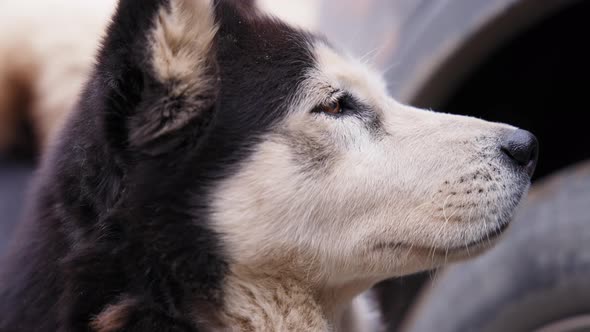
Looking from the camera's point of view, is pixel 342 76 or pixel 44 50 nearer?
pixel 342 76

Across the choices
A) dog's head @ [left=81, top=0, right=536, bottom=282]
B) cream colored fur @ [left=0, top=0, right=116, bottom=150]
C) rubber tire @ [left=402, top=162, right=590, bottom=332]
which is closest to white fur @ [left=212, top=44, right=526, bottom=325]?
dog's head @ [left=81, top=0, right=536, bottom=282]

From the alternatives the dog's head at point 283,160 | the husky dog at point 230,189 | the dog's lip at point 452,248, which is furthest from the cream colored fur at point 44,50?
the dog's lip at point 452,248

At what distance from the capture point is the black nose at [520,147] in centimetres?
239

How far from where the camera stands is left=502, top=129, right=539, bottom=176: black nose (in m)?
2.39

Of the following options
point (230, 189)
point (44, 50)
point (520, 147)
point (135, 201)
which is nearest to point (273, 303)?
point (230, 189)

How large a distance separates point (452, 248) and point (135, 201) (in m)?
0.88

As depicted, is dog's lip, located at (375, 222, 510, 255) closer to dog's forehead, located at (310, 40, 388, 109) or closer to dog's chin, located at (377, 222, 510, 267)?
dog's chin, located at (377, 222, 510, 267)

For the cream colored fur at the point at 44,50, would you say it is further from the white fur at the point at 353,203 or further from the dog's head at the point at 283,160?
the white fur at the point at 353,203

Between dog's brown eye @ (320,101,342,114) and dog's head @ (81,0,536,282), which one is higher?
dog's brown eye @ (320,101,342,114)

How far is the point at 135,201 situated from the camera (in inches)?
87.4

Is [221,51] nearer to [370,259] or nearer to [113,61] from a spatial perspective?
[113,61]

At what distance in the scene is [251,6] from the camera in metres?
2.64

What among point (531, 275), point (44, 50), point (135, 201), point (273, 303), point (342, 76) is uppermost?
point (44, 50)

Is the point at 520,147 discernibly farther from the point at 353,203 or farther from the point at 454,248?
the point at 353,203
